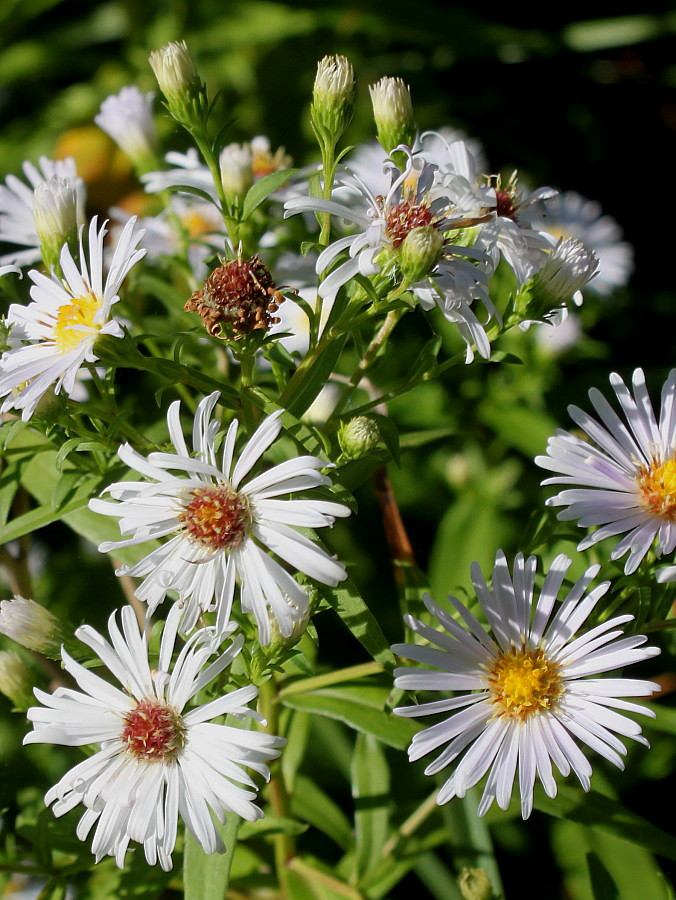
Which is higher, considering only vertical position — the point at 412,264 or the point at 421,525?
the point at 421,525

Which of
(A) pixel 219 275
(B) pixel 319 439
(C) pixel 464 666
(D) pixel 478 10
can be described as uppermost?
(D) pixel 478 10

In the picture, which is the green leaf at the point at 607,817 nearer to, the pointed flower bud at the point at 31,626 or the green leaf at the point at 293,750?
the green leaf at the point at 293,750

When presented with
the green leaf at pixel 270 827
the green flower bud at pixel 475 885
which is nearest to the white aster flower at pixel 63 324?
the green leaf at pixel 270 827

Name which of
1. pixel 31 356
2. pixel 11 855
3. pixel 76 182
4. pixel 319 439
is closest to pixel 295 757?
pixel 11 855

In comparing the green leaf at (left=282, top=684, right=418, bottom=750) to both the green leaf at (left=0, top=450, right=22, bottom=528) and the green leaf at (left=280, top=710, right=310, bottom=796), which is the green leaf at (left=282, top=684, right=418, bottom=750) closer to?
the green leaf at (left=280, top=710, right=310, bottom=796)

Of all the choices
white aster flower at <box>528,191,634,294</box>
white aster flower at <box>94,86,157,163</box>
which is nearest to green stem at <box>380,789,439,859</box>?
white aster flower at <box>94,86,157,163</box>

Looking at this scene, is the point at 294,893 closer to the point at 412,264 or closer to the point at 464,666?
the point at 464,666

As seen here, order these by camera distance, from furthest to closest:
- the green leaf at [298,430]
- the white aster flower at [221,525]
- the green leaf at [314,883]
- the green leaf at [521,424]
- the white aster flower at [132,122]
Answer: the green leaf at [521,424] → the white aster flower at [132,122] → the green leaf at [314,883] → the green leaf at [298,430] → the white aster flower at [221,525]
